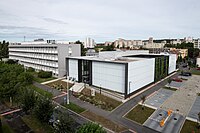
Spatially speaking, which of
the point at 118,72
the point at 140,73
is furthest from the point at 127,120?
the point at 140,73

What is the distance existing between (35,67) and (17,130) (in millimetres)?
54142

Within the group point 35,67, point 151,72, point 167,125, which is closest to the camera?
point 167,125

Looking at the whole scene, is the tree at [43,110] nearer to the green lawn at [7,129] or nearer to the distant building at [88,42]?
the green lawn at [7,129]

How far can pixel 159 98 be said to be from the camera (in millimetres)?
40719

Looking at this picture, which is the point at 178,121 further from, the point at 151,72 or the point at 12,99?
the point at 12,99

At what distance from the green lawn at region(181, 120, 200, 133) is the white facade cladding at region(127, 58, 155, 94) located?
15.4 metres

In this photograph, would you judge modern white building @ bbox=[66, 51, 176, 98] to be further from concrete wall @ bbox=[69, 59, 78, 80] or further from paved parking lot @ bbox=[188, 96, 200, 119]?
paved parking lot @ bbox=[188, 96, 200, 119]

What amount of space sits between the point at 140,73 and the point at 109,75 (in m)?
9.52

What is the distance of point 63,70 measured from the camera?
61.4 m

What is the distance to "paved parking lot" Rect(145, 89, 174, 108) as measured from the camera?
122 ft

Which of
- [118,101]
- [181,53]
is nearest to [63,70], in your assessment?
[118,101]

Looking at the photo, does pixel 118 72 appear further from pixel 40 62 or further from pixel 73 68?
pixel 40 62

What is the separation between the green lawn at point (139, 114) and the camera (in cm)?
2917

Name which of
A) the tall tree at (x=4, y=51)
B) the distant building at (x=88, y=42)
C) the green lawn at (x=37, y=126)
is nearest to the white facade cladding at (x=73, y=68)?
the green lawn at (x=37, y=126)
